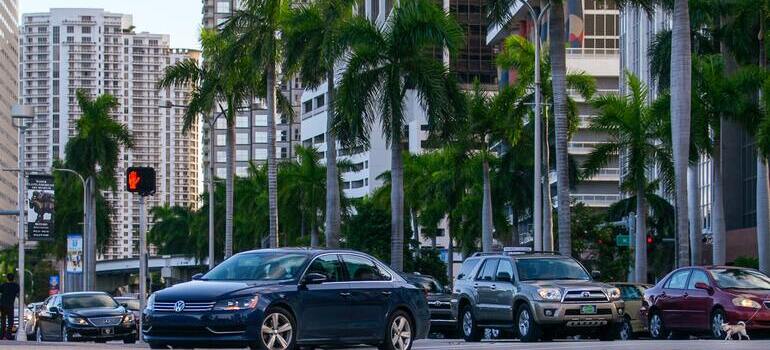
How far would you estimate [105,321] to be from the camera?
1503 inches

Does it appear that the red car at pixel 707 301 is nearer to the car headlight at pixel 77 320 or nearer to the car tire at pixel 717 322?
the car tire at pixel 717 322

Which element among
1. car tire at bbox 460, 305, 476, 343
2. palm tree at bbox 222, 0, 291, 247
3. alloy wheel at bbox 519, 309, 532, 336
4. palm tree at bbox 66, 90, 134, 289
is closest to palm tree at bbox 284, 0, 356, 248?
palm tree at bbox 222, 0, 291, 247

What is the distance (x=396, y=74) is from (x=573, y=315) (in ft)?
76.3

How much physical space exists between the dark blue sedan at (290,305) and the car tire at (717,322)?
31.2 feet

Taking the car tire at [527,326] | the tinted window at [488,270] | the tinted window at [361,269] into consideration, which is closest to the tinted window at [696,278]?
the tinted window at [488,270]

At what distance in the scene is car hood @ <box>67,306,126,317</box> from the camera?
1505 inches

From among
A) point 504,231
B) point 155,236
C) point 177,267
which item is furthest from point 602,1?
point 177,267

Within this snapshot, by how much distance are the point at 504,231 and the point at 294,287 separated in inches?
2261

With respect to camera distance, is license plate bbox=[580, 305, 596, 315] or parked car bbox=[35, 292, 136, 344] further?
parked car bbox=[35, 292, 136, 344]

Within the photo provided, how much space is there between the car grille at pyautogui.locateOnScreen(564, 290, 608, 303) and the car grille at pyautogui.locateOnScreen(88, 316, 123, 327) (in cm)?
1458

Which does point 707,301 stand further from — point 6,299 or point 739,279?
point 6,299

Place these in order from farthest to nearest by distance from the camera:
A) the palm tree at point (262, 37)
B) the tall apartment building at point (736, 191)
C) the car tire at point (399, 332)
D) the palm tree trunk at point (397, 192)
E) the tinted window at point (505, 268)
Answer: the tall apartment building at point (736, 191) → the palm tree at point (262, 37) → the palm tree trunk at point (397, 192) → the tinted window at point (505, 268) → the car tire at point (399, 332)

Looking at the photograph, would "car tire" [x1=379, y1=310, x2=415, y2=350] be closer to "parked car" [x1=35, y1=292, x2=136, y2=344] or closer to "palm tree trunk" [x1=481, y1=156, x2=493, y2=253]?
"parked car" [x1=35, y1=292, x2=136, y2=344]

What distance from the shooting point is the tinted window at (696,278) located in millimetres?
31312
